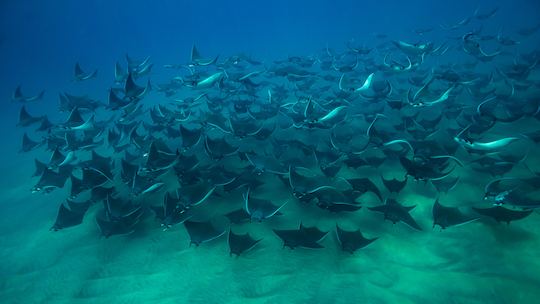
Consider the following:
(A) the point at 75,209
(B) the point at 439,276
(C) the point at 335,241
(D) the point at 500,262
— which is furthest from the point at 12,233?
(D) the point at 500,262

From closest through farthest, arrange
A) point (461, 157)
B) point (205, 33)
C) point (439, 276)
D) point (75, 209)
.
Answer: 1. point (439, 276)
2. point (75, 209)
3. point (461, 157)
4. point (205, 33)

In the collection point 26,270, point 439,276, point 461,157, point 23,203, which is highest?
point 461,157

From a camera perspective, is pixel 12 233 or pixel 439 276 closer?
pixel 439 276

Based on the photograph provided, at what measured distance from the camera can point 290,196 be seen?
723 centimetres

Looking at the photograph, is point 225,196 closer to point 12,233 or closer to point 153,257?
point 153,257

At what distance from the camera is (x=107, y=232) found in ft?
19.8

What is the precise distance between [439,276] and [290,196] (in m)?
3.39

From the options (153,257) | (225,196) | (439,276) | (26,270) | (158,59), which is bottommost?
(158,59)

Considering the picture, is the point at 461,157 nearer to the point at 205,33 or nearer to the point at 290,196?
the point at 290,196

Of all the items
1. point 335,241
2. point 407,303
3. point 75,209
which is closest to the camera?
point 407,303

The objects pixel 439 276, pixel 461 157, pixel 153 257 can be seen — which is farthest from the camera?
pixel 461 157

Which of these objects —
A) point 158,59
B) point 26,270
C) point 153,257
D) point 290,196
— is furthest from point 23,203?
point 158,59

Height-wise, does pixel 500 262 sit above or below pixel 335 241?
above

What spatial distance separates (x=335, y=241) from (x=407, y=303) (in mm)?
1590
